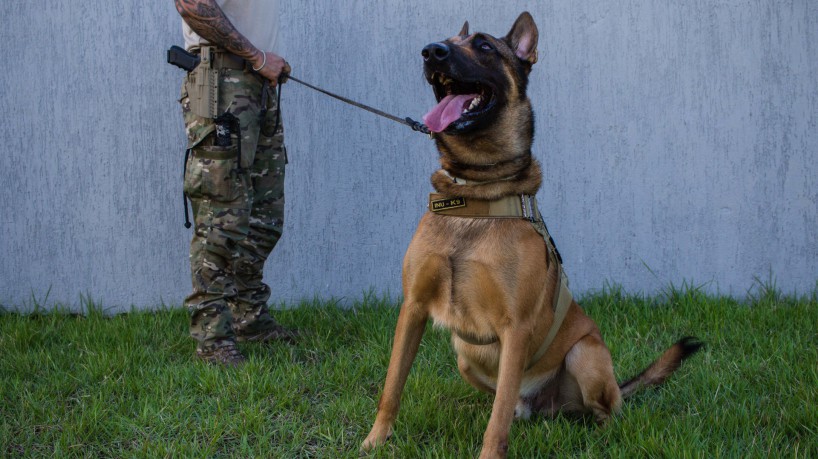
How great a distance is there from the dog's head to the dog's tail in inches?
49.7

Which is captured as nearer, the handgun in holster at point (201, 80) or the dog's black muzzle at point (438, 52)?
the dog's black muzzle at point (438, 52)

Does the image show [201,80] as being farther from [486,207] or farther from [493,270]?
[493,270]

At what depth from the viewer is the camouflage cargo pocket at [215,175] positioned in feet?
12.2

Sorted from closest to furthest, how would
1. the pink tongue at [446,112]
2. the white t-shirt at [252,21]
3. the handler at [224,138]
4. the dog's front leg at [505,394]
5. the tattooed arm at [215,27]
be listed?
1. the dog's front leg at [505,394]
2. the pink tongue at [446,112]
3. the tattooed arm at [215,27]
4. the handler at [224,138]
5. the white t-shirt at [252,21]

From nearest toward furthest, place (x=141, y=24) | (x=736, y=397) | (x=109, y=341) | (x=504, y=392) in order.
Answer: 1. (x=504, y=392)
2. (x=736, y=397)
3. (x=109, y=341)
4. (x=141, y=24)

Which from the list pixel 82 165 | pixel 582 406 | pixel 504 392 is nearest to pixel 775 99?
pixel 582 406

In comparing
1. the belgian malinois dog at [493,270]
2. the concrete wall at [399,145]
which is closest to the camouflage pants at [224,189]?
the concrete wall at [399,145]

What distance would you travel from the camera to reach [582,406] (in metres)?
3.10

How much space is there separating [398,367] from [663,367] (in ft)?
Result: 4.07

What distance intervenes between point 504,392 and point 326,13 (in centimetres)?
313

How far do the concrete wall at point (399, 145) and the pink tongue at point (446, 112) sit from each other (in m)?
2.10

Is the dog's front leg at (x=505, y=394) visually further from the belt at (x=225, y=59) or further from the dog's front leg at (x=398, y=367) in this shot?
the belt at (x=225, y=59)

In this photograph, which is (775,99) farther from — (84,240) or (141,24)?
(84,240)

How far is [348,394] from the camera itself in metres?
3.38
